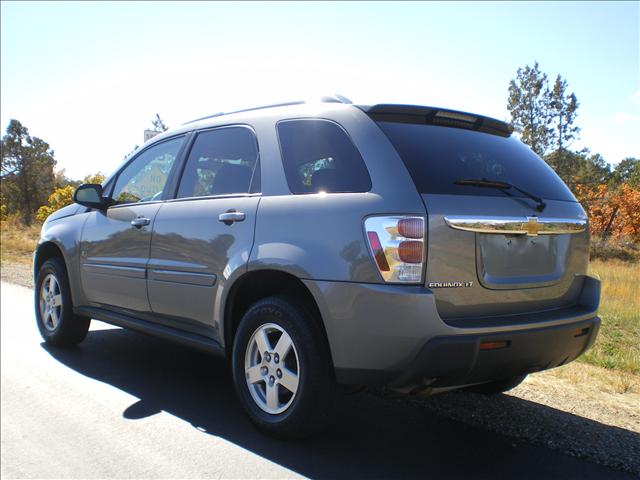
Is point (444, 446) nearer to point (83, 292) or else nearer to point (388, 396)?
point (388, 396)

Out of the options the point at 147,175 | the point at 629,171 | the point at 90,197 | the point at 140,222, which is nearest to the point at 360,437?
the point at 140,222

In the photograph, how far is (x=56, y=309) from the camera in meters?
5.30

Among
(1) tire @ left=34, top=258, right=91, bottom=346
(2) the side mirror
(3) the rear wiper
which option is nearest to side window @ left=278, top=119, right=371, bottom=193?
(3) the rear wiper

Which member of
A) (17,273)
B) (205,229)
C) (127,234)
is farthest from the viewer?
(17,273)

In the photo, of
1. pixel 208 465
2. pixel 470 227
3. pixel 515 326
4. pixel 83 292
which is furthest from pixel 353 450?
pixel 83 292

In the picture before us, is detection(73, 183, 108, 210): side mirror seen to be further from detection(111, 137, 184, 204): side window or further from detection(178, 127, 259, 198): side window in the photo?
detection(178, 127, 259, 198): side window

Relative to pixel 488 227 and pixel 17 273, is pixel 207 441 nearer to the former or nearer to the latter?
pixel 488 227

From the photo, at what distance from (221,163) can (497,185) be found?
1892 mm

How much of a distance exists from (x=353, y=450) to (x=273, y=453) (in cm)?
45

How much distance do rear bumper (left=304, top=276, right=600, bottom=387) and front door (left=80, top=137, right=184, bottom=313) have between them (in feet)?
6.20

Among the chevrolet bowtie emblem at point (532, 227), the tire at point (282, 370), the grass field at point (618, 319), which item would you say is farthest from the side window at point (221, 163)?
the grass field at point (618, 319)

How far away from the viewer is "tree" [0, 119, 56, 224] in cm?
4022

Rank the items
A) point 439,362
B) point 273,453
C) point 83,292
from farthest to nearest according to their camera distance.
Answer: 1. point 83,292
2. point 273,453
3. point 439,362

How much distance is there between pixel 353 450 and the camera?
307 cm
